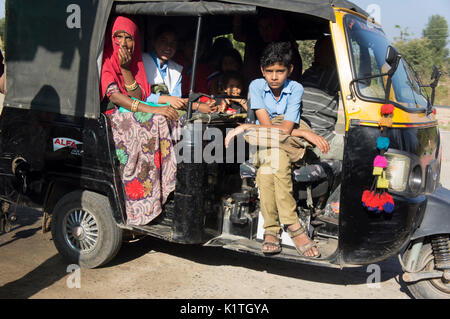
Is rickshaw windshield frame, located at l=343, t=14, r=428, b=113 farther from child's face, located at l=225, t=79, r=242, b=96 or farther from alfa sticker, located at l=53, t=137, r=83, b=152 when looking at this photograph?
alfa sticker, located at l=53, t=137, r=83, b=152

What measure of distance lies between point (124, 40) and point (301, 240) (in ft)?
8.11

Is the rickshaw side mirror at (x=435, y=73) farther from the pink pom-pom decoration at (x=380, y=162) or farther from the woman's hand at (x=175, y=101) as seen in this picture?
the woman's hand at (x=175, y=101)

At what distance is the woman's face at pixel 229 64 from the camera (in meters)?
5.65

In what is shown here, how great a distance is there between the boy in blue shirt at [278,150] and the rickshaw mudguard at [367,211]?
29cm

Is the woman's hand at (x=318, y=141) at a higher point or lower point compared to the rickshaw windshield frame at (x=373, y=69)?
lower

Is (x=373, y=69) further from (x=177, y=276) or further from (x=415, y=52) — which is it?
(x=415, y=52)

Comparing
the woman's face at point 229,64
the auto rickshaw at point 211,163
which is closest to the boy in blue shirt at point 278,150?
the auto rickshaw at point 211,163

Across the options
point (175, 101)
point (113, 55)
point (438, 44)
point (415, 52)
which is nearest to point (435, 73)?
point (175, 101)

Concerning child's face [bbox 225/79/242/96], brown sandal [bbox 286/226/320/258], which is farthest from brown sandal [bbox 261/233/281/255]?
child's face [bbox 225/79/242/96]

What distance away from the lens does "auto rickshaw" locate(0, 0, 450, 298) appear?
147 inches

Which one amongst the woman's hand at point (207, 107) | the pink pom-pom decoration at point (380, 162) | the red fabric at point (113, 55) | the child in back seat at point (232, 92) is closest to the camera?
the pink pom-pom decoration at point (380, 162)

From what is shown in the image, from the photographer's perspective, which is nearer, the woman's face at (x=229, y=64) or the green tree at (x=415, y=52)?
the woman's face at (x=229, y=64)
